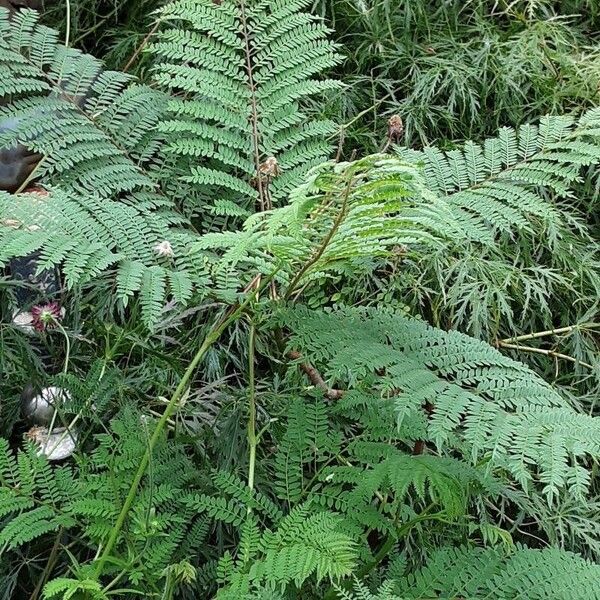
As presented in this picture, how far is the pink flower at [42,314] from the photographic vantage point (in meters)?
1.69

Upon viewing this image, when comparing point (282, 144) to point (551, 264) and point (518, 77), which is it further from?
point (518, 77)

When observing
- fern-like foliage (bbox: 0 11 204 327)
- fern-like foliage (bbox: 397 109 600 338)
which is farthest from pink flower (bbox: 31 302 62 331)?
fern-like foliage (bbox: 397 109 600 338)

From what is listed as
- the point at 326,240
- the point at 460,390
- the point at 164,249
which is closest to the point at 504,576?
the point at 460,390

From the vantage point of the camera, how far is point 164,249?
4.40 ft

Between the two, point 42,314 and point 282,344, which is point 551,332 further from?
point 42,314

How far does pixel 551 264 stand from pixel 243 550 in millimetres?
1230

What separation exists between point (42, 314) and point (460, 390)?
0.84 metres

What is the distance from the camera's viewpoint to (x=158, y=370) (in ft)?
5.97

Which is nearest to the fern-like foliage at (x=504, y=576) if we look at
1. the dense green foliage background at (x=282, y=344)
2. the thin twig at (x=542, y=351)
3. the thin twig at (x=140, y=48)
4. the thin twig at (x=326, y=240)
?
the dense green foliage background at (x=282, y=344)

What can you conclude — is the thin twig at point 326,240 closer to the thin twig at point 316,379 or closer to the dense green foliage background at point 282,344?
the dense green foliage background at point 282,344

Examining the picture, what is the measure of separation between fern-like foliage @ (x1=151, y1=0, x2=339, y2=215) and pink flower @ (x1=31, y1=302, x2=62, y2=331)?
0.38 m

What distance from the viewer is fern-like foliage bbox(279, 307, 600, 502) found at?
3.57ft

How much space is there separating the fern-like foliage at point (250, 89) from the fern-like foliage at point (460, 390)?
1.09 feet

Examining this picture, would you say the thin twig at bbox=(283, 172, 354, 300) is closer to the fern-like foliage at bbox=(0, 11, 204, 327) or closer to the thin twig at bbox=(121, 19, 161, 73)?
the fern-like foliage at bbox=(0, 11, 204, 327)
